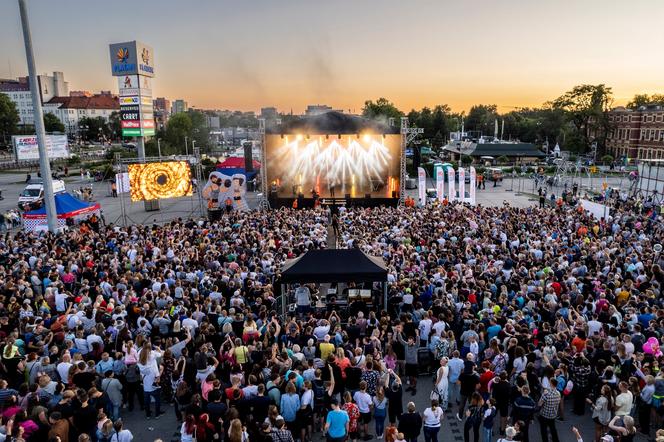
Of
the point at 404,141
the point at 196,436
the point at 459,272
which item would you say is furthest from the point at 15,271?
the point at 404,141

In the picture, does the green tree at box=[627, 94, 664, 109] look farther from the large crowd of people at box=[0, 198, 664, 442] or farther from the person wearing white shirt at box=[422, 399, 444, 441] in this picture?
the person wearing white shirt at box=[422, 399, 444, 441]

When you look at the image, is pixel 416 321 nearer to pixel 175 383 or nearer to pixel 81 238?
pixel 175 383

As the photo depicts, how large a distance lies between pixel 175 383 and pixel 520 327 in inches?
217

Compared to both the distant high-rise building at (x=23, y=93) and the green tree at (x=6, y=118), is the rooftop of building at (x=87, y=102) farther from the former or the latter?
the green tree at (x=6, y=118)

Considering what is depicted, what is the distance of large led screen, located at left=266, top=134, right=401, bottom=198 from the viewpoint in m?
28.8

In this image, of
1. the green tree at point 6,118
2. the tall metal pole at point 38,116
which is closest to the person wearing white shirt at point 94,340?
the tall metal pole at point 38,116

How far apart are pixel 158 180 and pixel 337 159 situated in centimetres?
1250

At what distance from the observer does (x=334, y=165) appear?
1249 inches

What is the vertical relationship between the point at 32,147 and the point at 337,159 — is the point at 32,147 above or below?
above

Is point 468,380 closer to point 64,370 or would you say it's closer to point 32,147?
point 64,370

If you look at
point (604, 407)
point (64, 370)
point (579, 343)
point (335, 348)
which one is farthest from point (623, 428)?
point (64, 370)

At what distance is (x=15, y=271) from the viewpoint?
38.6ft

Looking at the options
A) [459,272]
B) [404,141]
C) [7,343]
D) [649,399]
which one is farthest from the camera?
[404,141]

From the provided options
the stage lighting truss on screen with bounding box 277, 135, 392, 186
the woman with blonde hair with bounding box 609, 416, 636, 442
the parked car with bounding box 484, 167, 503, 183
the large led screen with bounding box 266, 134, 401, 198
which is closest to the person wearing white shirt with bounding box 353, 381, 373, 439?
the woman with blonde hair with bounding box 609, 416, 636, 442
